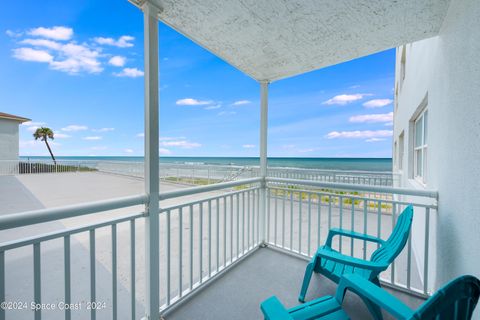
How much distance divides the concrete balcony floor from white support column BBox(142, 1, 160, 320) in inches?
17.5

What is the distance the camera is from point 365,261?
1431 millimetres

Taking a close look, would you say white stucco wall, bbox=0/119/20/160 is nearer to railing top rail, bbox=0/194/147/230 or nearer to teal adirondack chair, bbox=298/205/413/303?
railing top rail, bbox=0/194/147/230

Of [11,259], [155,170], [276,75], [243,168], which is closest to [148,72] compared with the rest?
[155,170]

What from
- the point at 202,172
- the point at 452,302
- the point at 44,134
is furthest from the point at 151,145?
the point at 202,172

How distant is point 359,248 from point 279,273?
1.69m

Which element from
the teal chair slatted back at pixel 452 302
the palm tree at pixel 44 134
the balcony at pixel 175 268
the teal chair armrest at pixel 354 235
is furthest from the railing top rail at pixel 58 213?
the teal chair armrest at pixel 354 235

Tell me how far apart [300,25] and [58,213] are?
2.11 meters

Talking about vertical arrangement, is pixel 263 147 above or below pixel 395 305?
above

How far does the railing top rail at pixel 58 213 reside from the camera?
0.92 m

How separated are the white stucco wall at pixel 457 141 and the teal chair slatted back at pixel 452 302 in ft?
1.44

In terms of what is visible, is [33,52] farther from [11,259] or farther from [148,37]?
[11,259]

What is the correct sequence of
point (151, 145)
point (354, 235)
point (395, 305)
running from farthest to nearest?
point (354, 235), point (151, 145), point (395, 305)

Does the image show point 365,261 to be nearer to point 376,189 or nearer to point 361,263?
point 361,263

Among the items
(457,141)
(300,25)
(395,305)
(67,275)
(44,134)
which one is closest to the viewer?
(395,305)
